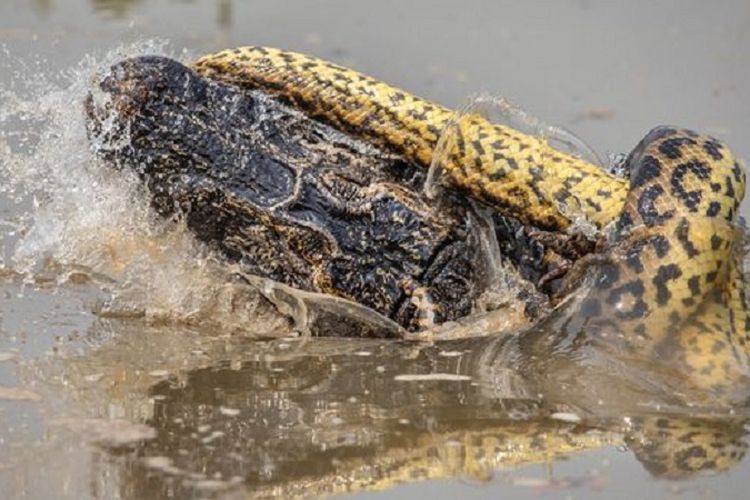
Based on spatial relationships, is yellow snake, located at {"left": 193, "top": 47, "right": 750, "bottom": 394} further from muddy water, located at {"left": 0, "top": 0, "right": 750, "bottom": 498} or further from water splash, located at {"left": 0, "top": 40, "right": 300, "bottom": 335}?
water splash, located at {"left": 0, "top": 40, "right": 300, "bottom": 335}

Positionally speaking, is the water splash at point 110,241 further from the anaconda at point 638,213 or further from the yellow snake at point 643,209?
the yellow snake at point 643,209

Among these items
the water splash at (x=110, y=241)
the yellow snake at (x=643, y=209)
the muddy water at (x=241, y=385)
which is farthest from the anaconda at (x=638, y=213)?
the water splash at (x=110, y=241)

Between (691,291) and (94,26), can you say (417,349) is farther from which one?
(94,26)

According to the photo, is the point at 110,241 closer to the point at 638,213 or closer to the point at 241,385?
the point at 241,385

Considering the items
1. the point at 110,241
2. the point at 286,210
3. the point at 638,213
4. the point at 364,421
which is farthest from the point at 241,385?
the point at 638,213

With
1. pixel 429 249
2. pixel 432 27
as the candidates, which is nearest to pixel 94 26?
pixel 432 27

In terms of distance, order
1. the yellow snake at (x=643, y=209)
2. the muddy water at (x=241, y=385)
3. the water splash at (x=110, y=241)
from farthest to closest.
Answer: the water splash at (x=110, y=241) < the yellow snake at (x=643, y=209) < the muddy water at (x=241, y=385)

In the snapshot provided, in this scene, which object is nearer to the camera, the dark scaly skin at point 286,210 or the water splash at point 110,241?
the dark scaly skin at point 286,210

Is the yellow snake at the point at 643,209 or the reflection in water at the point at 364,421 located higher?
the yellow snake at the point at 643,209
